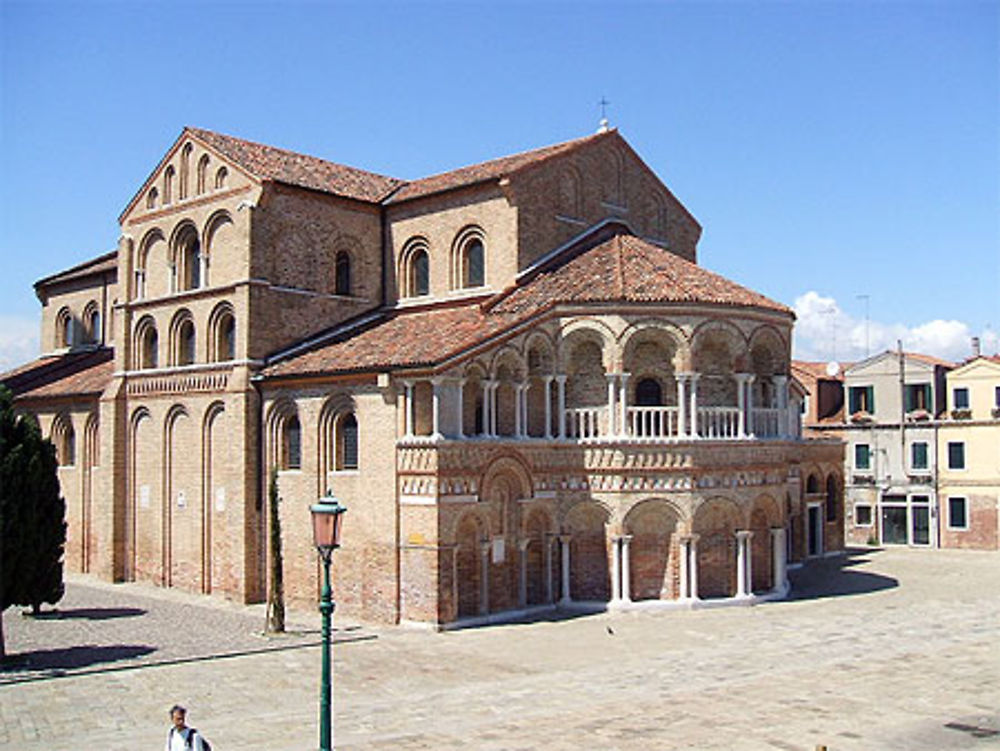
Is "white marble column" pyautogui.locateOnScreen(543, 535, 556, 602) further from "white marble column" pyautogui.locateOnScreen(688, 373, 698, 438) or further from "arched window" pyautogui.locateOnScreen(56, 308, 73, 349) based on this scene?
"arched window" pyautogui.locateOnScreen(56, 308, 73, 349)

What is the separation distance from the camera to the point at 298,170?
30469 mm

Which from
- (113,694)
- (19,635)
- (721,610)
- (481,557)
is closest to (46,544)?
(19,635)

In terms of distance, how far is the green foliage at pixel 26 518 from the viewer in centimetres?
2097

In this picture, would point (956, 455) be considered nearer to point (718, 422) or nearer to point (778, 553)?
point (778, 553)

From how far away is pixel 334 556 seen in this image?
25578 millimetres

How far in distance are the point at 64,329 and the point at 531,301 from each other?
24025mm

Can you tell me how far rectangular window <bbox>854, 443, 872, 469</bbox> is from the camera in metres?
44.5

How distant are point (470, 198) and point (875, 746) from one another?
19057 mm

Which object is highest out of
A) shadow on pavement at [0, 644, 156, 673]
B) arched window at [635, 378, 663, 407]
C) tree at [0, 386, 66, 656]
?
arched window at [635, 378, 663, 407]

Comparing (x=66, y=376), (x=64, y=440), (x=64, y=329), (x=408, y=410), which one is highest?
(x=64, y=329)

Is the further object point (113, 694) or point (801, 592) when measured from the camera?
point (801, 592)

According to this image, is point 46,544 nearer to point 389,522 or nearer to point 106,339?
point 389,522

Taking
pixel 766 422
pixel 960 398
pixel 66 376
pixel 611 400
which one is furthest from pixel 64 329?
pixel 960 398

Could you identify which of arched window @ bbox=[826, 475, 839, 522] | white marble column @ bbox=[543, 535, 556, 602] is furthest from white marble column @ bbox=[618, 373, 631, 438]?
arched window @ bbox=[826, 475, 839, 522]
